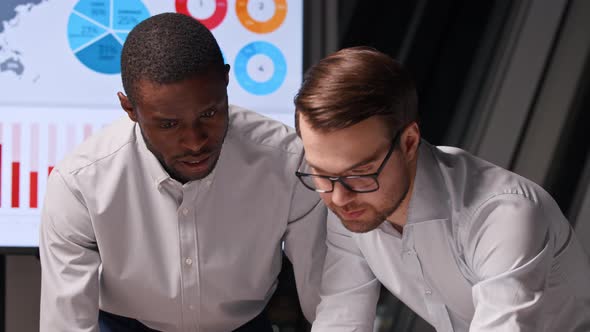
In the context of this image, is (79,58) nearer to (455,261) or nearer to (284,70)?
(284,70)

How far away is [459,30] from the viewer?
284 cm

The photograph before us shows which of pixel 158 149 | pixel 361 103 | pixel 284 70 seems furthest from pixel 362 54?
pixel 284 70

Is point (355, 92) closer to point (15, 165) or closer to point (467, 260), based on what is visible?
point (467, 260)

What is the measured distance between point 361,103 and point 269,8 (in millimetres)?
1030

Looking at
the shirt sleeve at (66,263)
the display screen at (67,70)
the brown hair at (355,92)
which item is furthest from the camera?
the display screen at (67,70)

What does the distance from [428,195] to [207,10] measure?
1077mm

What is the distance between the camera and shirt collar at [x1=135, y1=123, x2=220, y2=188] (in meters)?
1.74

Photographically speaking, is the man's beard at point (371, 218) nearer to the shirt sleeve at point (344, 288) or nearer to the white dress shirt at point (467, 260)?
the white dress shirt at point (467, 260)

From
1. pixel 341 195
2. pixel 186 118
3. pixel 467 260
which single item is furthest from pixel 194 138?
pixel 467 260

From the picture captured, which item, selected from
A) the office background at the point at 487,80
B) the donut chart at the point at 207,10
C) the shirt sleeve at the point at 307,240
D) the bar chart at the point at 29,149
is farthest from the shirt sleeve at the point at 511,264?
the bar chart at the point at 29,149

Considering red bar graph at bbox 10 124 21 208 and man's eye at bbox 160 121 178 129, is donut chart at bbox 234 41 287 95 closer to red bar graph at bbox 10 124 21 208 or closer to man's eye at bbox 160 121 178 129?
red bar graph at bbox 10 124 21 208

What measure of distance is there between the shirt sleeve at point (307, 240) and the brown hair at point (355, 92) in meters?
0.33

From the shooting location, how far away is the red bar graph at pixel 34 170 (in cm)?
234

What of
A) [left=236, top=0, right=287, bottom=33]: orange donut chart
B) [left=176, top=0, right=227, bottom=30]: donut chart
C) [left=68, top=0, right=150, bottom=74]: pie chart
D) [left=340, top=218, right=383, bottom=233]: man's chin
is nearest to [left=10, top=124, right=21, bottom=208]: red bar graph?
[left=68, top=0, right=150, bottom=74]: pie chart
